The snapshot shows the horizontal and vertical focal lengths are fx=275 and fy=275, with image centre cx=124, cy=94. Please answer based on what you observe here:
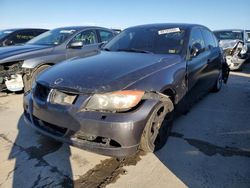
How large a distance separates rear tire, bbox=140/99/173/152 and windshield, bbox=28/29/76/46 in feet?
13.1

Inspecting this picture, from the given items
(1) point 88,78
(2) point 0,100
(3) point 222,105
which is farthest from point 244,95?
(2) point 0,100

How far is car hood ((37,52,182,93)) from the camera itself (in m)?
2.92

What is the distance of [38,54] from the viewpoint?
5953 millimetres

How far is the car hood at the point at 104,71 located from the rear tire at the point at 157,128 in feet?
1.47

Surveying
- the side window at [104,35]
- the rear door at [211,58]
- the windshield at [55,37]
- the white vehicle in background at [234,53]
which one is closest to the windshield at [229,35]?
the white vehicle in background at [234,53]

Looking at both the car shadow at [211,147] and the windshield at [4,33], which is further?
the windshield at [4,33]

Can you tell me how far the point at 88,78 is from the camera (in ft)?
10.0

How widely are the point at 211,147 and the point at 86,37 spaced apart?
4.68 metres

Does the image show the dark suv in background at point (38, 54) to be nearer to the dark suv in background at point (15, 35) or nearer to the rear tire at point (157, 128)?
the dark suv in background at point (15, 35)

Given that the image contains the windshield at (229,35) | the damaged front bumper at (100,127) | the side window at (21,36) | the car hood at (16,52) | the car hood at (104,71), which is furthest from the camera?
the windshield at (229,35)

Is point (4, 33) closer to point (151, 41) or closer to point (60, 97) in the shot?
point (151, 41)

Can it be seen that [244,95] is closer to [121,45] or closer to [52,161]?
[121,45]

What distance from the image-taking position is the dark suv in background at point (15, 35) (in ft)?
29.1

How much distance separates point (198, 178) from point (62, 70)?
80.0 inches
